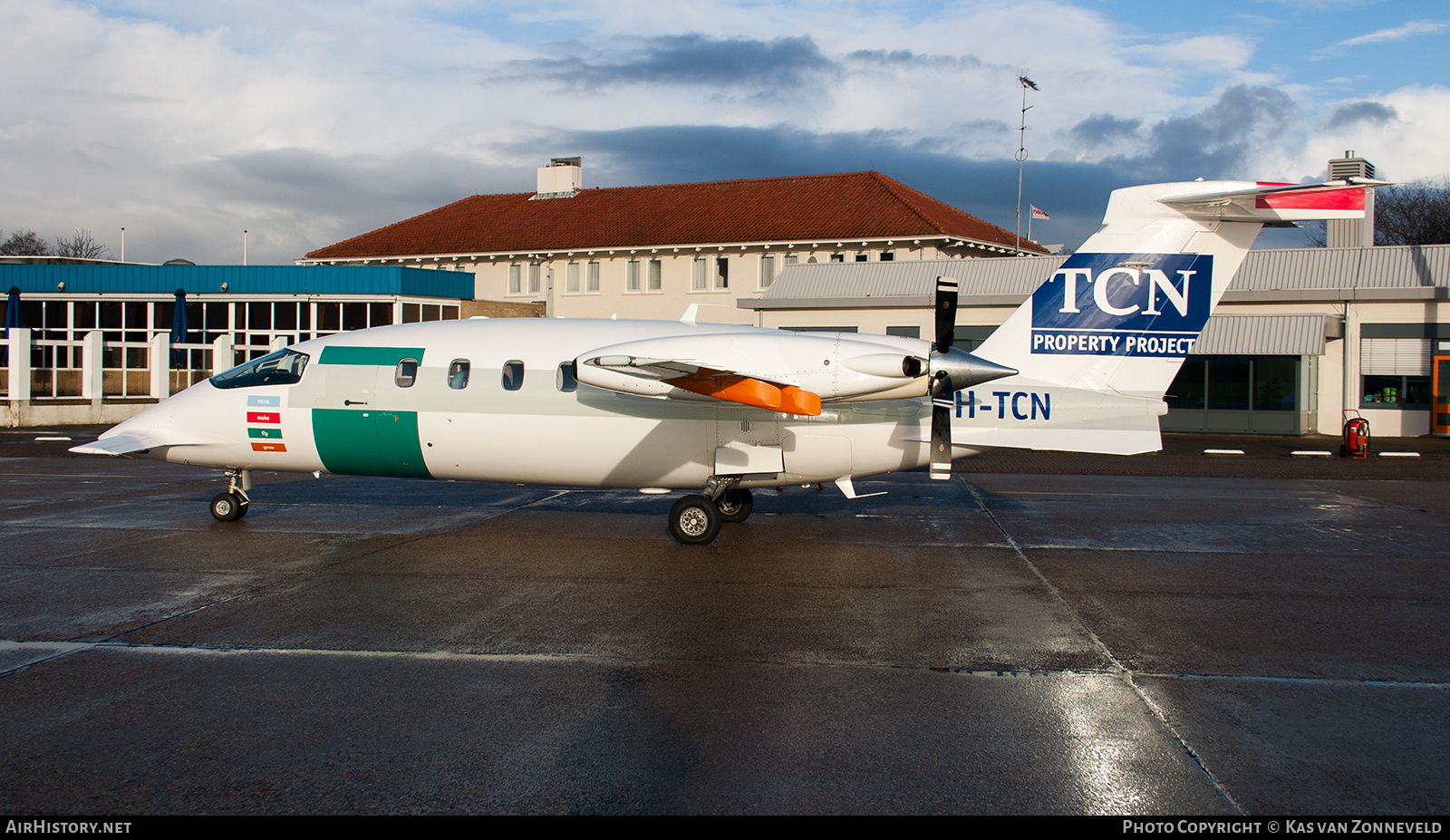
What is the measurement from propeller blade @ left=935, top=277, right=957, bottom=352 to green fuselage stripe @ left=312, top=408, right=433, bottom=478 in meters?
6.83

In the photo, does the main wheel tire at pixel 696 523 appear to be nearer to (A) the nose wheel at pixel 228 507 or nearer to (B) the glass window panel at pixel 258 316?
(A) the nose wheel at pixel 228 507

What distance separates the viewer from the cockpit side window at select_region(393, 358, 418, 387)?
44.0ft

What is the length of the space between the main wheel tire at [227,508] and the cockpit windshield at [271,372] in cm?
162

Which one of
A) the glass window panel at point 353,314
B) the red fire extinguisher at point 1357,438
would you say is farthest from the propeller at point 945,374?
the glass window panel at point 353,314

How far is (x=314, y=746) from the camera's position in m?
5.99

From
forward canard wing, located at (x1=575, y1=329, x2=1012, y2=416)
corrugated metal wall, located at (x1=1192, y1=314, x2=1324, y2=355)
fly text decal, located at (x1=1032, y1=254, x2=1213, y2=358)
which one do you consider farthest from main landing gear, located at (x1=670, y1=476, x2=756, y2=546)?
corrugated metal wall, located at (x1=1192, y1=314, x2=1324, y2=355)

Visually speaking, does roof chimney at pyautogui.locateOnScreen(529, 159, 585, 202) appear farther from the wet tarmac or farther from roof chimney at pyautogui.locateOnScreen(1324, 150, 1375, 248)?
the wet tarmac

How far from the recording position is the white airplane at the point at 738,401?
11.8m

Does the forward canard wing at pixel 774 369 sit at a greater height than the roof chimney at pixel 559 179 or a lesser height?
lesser

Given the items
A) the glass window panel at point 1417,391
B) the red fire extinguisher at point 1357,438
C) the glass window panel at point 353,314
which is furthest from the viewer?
the glass window panel at point 353,314

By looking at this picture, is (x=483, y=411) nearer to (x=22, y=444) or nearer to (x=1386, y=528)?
(x=1386, y=528)

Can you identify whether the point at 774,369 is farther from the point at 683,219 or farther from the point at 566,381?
the point at 683,219

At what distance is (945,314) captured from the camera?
1166 centimetres

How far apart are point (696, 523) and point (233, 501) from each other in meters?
6.77
